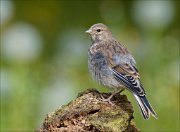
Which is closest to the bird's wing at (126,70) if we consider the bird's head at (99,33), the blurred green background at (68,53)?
the bird's head at (99,33)

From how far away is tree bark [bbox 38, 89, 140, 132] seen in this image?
20.3 feet

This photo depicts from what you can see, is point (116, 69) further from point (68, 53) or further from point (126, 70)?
point (68, 53)

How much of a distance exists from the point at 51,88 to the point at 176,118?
208cm

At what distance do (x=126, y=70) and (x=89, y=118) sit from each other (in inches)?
69.5

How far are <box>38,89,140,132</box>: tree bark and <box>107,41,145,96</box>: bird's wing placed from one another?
1.19 metres

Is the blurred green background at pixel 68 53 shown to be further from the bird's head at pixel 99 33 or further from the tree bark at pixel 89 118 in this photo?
the tree bark at pixel 89 118

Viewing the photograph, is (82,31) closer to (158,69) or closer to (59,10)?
(59,10)

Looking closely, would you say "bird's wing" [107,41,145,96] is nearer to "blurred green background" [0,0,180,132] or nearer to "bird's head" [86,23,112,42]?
"bird's head" [86,23,112,42]

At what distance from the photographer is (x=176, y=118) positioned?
32.1ft

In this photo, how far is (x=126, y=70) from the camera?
313 inches

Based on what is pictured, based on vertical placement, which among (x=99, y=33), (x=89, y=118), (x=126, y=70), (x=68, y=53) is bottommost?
(x=89, y=118)

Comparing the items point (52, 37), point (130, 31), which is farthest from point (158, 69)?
point (52, 37)

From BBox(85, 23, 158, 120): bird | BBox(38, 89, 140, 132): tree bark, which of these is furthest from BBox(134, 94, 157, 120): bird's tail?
BBox(38, 89, 140, 132): tree bark

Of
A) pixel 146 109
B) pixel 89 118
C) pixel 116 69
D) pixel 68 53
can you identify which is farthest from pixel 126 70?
pixel 68 53
